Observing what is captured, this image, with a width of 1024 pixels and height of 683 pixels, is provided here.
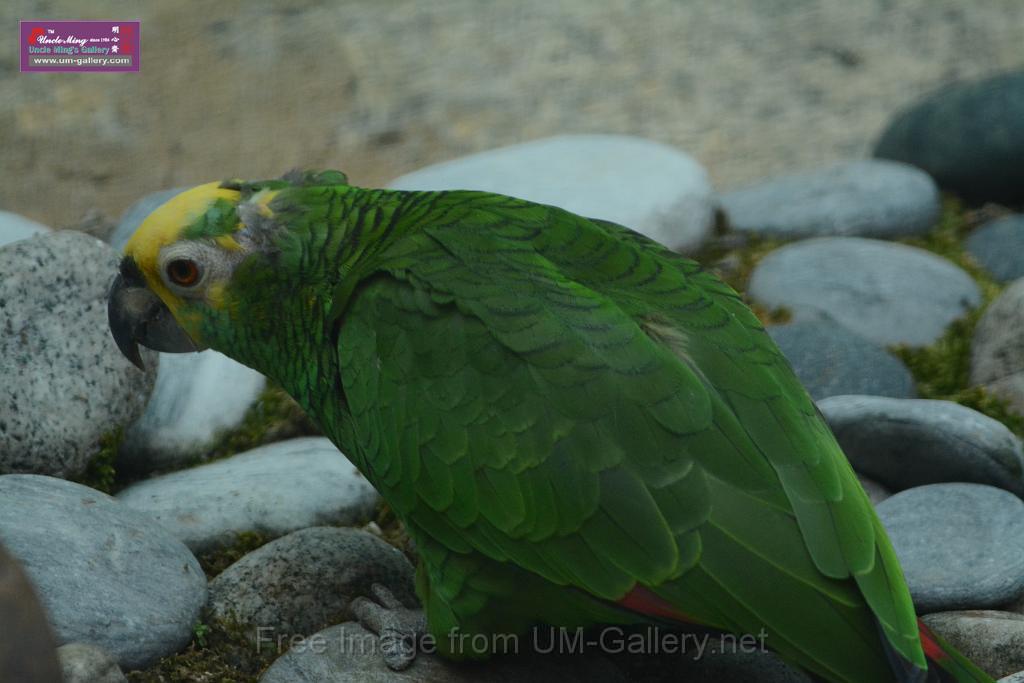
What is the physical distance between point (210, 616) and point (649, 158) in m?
3.50

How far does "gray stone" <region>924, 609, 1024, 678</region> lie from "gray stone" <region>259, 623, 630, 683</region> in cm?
93

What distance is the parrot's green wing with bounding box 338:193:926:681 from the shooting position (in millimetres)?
2363

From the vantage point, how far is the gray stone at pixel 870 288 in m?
5.03

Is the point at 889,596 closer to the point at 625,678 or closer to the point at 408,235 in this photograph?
the point at 625,678

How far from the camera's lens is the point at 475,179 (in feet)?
18.0

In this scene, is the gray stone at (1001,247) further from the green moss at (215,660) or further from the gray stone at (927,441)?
the green moss at (215,660)

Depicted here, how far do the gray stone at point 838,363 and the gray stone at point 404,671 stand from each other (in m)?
1.75

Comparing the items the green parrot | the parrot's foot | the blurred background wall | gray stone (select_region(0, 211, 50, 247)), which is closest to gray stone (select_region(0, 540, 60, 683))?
the green parrot

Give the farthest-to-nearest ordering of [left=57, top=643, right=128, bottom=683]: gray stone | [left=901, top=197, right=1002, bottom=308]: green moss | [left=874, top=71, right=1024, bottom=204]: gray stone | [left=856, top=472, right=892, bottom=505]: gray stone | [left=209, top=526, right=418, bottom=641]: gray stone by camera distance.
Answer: [left=874, top=71, right=1024, bottom=204]: gray stone → [left=901, top=197, right=1002, bottom=308]: green moss → [left=856, top=472, right=892, bottom=505]: gray stone → [left=209, top=526, right=418, bottom=641]: gray stone → [left=57, top=643, right=128, bottom=683]: gray stone

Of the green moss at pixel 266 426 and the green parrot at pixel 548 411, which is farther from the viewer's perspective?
the green moss at pixel 266 426

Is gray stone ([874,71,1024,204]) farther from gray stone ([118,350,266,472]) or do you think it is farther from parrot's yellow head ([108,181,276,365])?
parrot's yellow head ([108,181,276,365])

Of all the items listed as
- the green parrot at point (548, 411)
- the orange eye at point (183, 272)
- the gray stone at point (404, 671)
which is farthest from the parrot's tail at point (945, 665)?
the orange eye at point (183, 272)

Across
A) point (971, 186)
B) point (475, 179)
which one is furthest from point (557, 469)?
point (971, 186)

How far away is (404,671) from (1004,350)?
112 inches
